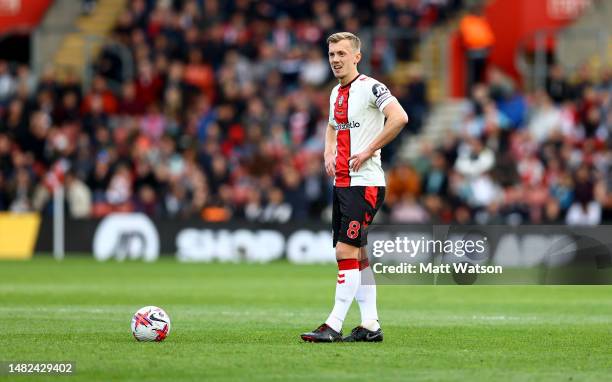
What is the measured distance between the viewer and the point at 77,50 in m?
34.5

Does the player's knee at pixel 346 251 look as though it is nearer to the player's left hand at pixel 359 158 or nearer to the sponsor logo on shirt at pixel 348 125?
the player's left hand at pixel 359 158

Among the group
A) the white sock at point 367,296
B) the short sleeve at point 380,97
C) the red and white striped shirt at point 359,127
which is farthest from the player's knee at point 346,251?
the short sleeve at point 380,97

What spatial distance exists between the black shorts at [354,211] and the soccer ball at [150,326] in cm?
160

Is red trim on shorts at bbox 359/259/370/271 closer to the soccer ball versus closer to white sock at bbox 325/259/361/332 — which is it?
white sock at bbox 325/259/361/332

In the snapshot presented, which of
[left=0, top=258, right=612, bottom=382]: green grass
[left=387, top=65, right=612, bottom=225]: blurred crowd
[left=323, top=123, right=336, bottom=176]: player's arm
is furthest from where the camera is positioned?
[left=387, top=65, right=612, bottom=225]: blurred crowd

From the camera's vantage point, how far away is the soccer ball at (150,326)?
454 inches

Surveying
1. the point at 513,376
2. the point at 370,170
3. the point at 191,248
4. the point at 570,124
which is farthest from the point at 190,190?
the point at 513,376

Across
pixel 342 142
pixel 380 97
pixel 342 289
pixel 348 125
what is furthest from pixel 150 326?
pixel 380 97

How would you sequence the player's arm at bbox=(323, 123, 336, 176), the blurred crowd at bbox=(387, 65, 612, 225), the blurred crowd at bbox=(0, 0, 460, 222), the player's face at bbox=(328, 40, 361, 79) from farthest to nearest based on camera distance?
1. the blurred crowd at bbox=(0, 0, 460, 222)
2. the blurred crowd at bbox=(387, 65, 612, 225)
3. the player's arm at bbox=(323, 123, 336, 176)
4. the player's face at bbox=(328, 40, 361, 79)

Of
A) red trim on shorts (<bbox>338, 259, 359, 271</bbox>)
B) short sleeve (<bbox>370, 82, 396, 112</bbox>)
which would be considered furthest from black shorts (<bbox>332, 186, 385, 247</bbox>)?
short sleeve (<bbox>370, 82, 396, 112</bbox>)

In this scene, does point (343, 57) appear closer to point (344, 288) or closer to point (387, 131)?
point (387, 131)

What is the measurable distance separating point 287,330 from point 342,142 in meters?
2.01

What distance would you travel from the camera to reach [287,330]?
1280 cm

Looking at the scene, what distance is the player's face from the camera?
11.7 m
